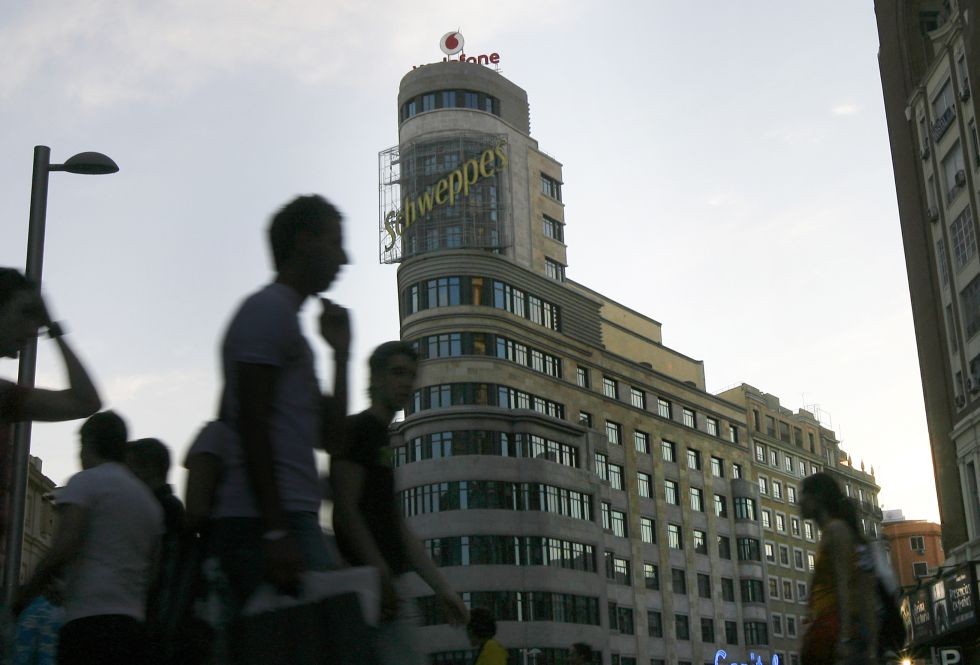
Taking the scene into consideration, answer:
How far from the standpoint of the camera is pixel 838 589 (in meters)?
6.68

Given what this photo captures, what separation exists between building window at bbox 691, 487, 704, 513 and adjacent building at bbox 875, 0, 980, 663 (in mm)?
30363

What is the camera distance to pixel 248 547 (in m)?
3.44

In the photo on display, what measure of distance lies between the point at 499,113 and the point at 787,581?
38403 mm

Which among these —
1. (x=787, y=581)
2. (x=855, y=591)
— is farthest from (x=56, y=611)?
(x=787, y=581)

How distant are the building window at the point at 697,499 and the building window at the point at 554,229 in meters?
18.3

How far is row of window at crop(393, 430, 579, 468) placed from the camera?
185 feet

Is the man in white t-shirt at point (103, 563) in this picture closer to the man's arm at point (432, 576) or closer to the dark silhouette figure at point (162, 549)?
the dark silhouette figure at point (162, 549)

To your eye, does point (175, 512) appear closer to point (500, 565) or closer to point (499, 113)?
point (500, 565)

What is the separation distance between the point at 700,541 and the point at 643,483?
6422mm

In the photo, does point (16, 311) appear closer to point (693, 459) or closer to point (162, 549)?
point (162, 549)

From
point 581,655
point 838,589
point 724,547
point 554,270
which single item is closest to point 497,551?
point 554,270

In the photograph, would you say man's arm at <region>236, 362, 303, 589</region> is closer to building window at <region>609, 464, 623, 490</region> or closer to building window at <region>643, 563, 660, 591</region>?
building window at <region>609, 464, 623, 490</region>

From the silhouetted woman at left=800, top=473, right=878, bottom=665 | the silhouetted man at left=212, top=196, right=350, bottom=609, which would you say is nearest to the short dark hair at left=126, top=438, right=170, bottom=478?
the silhouetted man at left=212, top=196, right=350, bottom=609

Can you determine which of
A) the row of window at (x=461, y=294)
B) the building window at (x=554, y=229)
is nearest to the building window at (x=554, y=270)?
the building window at (x=554, y=229)
